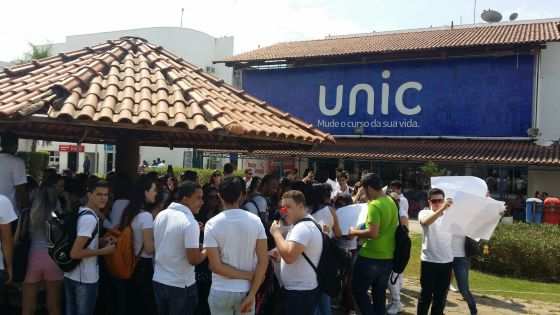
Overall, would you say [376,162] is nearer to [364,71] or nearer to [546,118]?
[364,71]

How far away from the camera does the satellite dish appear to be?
29172mm

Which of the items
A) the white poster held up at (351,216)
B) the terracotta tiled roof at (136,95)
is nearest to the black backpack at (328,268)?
the white poster held up at (351,216)

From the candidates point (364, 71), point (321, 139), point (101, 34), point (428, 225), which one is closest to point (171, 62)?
point (321, 139)

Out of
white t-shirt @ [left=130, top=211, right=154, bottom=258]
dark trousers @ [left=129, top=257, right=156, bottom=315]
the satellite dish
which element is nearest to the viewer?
white t-shirt @ [left=130, top=211, right=154, bottom=258]

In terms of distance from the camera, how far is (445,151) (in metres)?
22.3

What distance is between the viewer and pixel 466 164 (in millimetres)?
21969

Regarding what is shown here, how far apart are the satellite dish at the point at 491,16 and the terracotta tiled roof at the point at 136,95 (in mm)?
25688

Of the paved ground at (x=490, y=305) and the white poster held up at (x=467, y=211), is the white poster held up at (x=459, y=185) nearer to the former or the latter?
the white poster held up at (x=467, y=211)

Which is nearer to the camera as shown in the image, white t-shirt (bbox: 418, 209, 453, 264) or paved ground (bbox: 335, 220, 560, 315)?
white t-shirt (bbox: 418, 209, 453, 264)

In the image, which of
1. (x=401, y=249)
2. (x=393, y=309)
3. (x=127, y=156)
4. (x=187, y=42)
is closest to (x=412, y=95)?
(x=393, y=309)

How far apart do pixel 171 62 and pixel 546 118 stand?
750 inches

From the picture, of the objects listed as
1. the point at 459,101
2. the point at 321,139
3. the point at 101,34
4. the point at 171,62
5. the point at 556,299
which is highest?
the point at 101,34

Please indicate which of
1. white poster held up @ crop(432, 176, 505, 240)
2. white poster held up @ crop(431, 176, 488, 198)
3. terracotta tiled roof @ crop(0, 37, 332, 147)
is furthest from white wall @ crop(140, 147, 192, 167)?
white poster held up @ crop(432, 176, 505, 240)

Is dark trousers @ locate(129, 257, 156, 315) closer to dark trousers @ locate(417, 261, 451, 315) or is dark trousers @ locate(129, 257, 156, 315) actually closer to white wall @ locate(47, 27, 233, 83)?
dark trousers @ locate(417, 261, 451, 315)
